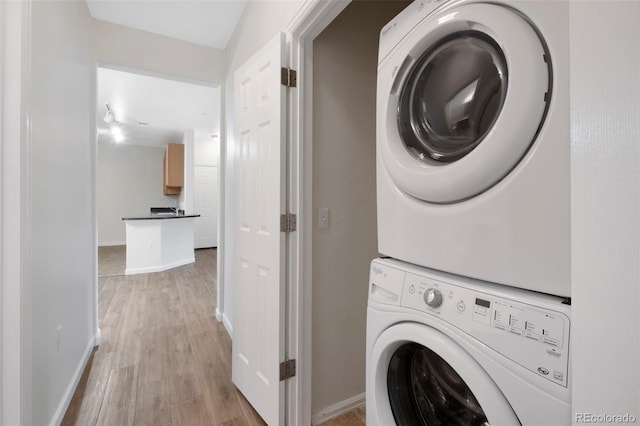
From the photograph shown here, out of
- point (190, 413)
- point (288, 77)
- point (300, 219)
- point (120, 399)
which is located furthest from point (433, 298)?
point (120, 399)

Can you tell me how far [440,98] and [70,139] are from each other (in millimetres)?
2124

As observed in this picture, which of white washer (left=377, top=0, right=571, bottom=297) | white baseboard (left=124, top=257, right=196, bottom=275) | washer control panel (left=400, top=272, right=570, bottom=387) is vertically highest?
white washer (left=377, top=0, right=571, bottom=297)

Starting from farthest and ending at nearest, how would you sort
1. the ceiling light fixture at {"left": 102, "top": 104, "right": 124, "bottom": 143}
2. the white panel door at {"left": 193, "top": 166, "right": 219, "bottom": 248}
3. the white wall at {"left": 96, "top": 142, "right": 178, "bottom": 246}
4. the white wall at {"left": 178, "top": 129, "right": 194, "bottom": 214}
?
the white wall at {"left": 96, "top": 142, "right": 178, "bottom": 246}, the white panel door at {"left": 193, "top": 166, "right": 219, "bottom": 248}, the white wall at {"left": 178, "top": 129, "right": 194, "bottom": 214}, the ceiling light fixture at {"left": 102, "top": 104, "right": 124, "bottom": 143}

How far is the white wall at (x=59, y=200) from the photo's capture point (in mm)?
1249

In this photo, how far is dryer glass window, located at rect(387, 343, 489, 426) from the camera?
2.71 ft

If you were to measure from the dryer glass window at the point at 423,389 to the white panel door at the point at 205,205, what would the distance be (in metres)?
6.83

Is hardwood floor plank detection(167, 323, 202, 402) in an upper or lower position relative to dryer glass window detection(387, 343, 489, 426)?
lower

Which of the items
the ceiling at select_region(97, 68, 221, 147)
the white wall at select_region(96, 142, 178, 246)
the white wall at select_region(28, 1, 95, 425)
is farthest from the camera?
the white wall at select_region(96, 142, 178, 246)

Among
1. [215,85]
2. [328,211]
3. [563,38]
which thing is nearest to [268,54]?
[328,211]

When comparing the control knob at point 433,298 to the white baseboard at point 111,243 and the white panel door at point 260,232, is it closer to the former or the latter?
the white panel door at point 260,232

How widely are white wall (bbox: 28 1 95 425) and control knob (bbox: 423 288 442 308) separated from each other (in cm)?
151

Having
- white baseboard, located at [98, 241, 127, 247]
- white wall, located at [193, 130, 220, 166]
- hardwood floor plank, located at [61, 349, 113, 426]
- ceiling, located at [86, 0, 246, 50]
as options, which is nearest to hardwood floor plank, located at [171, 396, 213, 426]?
hardwood floor plank, located at [61, 349, 113, 426]

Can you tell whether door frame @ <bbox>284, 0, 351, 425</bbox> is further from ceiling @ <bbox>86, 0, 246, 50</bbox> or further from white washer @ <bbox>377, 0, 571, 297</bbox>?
ceiling @ <bbox>86, 0, 246, 50</bbox>

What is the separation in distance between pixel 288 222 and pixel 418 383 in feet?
2.86
